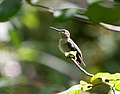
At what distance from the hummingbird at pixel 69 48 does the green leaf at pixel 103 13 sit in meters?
0.24

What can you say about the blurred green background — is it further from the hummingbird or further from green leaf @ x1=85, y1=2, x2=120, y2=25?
the hummingbird

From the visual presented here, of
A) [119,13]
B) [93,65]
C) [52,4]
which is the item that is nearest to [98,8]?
[119,13]

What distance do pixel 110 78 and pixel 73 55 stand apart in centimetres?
11

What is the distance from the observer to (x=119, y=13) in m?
1.29

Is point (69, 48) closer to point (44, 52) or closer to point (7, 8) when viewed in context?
point (7, 8)

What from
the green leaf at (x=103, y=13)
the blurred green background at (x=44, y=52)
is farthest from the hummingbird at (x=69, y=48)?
A: the blurred green background at (x=44, y=52)

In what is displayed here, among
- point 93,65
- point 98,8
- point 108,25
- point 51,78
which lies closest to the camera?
point 108,25

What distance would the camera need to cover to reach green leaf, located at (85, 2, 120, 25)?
49.9 inches

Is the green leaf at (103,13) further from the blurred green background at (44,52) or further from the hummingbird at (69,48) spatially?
the blurred green background at (44,52)

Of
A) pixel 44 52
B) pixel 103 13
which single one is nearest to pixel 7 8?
pixel 103 13

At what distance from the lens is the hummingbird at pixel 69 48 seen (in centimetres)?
99

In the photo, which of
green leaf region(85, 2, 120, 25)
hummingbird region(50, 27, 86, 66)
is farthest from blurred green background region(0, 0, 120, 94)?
hummingbird region(50, 27, 86, 66)

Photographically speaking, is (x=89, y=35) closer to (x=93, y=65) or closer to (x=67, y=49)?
(x=93, y=65)

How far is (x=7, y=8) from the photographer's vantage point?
50.4 inches
